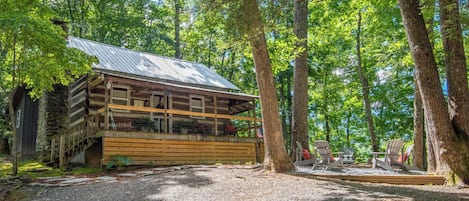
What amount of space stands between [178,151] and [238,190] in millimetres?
6120

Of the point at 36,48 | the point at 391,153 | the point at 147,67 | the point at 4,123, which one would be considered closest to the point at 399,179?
the point at 391,153

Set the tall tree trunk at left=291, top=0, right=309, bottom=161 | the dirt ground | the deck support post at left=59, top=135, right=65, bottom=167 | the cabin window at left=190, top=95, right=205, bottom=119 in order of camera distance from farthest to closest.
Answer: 1. the cabin window at left=190, top=95, right=205, bottom=119
2. the tall tree trunk at left=291, top=0, right=309, bottom=161
3. the deck support post at left=59, top=135, right=65, bottom=167
4. the dirt ground

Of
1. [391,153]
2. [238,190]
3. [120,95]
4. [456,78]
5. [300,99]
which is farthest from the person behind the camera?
[120,95]

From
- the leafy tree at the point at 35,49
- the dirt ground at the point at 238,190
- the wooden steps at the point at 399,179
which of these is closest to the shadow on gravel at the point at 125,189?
the dirt ground at the point at 238,190

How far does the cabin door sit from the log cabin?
0.14 ft

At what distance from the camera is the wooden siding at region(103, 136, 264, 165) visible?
1077cm

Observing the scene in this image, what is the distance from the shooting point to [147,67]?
16.3 meters

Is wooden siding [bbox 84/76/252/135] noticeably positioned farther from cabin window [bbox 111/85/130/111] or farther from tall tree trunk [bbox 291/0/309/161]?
tall tree trunk [bbox 291/0/309/161]

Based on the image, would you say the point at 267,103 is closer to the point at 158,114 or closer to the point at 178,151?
the point at 178,151

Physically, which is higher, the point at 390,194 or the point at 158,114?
the point at 158,114

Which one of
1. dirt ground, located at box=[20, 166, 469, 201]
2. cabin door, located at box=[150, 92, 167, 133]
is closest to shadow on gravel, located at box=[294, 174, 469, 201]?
dirt ground, located at box=[20, 166, 469, 201]

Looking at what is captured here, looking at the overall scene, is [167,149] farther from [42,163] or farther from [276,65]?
[276,65]

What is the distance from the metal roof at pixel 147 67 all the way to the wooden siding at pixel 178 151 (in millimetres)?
4042

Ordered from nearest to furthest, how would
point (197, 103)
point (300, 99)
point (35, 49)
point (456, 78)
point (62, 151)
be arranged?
point (456, 78)
point (35, 49)
point (62, 151)
point (300, 99)
point (197, 103)
